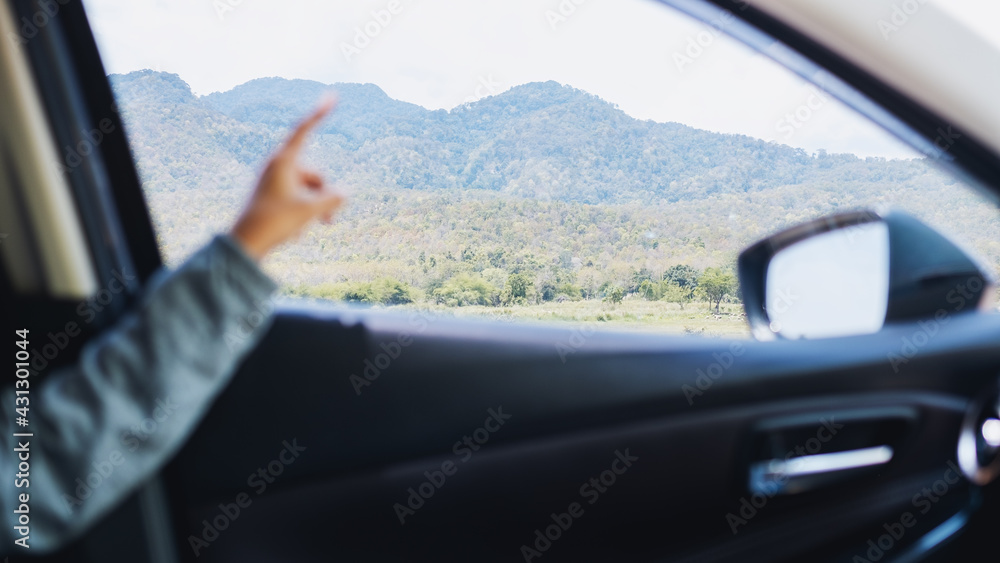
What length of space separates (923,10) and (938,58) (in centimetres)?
10

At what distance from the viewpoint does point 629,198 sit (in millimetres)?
1855

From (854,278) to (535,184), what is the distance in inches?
34.5

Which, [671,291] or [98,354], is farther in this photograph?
[671,291]

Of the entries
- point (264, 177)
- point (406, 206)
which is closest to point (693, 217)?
point (406, 206)

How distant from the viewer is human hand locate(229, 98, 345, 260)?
1250 millimetres

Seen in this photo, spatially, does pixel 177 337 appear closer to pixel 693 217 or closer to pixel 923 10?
pixel 693 217
